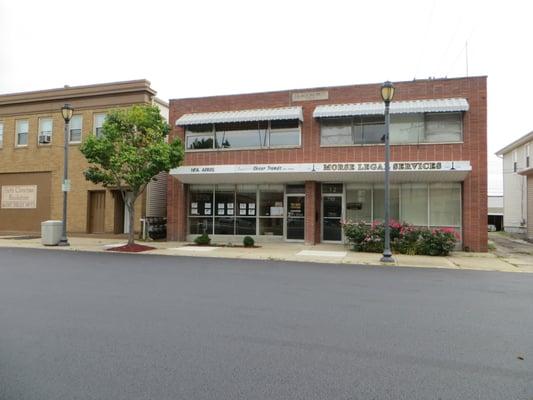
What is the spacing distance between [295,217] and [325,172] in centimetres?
292

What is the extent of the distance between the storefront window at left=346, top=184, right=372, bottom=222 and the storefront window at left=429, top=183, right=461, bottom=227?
2484 mm

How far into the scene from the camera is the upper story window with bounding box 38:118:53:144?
23.6 metres

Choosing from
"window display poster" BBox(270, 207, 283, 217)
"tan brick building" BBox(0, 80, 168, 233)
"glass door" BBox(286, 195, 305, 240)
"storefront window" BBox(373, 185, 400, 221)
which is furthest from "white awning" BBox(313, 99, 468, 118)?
"tan brick building" BBox(0, 80, 168, 233)

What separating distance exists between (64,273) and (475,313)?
9.08 m

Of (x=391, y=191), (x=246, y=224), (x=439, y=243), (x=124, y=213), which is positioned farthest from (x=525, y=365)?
(x=124, y=213)

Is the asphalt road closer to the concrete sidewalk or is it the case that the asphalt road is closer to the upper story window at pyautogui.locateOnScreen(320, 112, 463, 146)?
the concrete sidewalk

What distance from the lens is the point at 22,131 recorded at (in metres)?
24.3

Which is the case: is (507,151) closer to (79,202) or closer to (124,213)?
(124,213)

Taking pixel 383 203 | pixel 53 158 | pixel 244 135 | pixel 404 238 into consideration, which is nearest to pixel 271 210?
pixel 244 135

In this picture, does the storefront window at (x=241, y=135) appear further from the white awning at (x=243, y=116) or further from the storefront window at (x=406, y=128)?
the storefront window at (x=406, y=128)

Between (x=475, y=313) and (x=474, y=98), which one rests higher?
(x=474, y=98)

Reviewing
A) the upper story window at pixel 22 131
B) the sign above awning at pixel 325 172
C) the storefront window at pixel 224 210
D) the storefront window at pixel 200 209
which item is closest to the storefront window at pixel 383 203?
the sign above awning at pixel 325 172

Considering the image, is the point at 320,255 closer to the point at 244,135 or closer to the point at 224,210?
the point at 224,210

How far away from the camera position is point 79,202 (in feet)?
73.6
